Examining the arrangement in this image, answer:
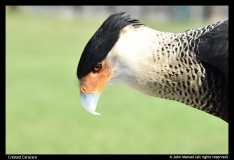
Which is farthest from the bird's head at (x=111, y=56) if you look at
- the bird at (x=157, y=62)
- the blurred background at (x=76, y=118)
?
the blurred background at (x=76, y=118)

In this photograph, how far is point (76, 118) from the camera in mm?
11102

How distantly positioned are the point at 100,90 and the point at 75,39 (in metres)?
17.0

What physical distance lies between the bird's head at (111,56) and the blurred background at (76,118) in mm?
177

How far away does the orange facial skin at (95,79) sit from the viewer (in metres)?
3.55

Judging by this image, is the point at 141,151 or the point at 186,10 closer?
the point at 141,151

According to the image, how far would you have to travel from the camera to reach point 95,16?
2548cm

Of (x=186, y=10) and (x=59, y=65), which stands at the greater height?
(x=186, y=10)

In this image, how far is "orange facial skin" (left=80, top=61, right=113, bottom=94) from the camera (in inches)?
140

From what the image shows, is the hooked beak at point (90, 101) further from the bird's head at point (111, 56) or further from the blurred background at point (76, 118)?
the blurred background at point (76, 118)

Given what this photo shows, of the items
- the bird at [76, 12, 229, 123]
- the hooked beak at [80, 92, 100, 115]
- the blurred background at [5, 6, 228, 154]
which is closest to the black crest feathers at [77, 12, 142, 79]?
the bird at [76, 12, 229, 123]

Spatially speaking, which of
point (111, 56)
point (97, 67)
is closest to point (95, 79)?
point (97, 67)

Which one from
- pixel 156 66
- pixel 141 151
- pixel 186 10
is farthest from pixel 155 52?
pixel 186 10

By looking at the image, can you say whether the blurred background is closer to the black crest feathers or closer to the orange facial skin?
the orange facial skin

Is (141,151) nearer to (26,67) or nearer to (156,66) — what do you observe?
(156,66)
